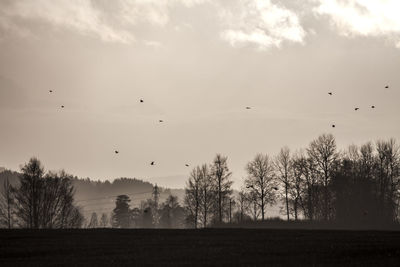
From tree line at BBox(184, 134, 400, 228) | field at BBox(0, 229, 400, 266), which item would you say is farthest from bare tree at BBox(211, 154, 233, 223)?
field at BBox(0, 229, 400, 266)

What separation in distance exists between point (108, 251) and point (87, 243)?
588 centimetres

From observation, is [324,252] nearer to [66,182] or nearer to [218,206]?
[218,206]

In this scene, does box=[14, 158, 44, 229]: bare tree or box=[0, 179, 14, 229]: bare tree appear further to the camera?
box=[0, 179, 14, 229]: bare tree

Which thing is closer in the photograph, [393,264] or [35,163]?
[393,264]

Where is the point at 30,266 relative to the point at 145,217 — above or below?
below

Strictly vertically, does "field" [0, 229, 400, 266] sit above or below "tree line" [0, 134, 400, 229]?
below

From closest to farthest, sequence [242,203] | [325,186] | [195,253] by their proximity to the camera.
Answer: [195,253] → [325,186] → [242,203]

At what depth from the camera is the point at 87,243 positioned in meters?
33.7

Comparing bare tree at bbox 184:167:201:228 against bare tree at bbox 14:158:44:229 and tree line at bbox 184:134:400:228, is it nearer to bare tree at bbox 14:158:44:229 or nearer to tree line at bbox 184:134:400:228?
tree line at bbox 184:134:400:228

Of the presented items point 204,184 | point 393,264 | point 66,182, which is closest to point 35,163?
point 66,182

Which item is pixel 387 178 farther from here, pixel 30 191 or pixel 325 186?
pixel 30 191

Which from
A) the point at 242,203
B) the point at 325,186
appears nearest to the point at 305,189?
the point at 325,186

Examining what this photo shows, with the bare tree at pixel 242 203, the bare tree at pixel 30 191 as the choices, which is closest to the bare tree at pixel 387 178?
the bare tree at pixel 242 203

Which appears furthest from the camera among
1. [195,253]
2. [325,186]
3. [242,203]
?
[242,203]
